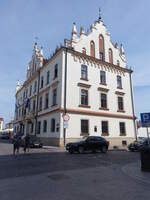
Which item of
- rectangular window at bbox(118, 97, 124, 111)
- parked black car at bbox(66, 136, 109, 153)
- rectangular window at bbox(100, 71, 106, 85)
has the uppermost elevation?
rectangular window at bbox(100, 71, 106, 85)

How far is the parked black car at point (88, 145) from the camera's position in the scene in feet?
55.8

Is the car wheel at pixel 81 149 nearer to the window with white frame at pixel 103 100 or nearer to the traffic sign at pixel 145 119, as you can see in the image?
the traffic sign at pixel 145 119

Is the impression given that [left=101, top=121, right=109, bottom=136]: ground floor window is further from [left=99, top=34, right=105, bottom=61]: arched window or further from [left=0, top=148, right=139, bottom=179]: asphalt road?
[left=0, top=148, right=139, bottom=179]: asphalt road

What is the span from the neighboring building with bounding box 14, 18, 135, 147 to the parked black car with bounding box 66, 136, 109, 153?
527 cm

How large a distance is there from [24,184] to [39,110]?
25321 millimetres

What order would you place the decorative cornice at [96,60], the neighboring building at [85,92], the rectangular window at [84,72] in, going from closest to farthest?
the neighboring building at [85,92] → the decorative cornice at [96,60] → the rectangular window at [84,72]

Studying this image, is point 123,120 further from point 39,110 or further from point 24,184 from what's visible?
point 24,184

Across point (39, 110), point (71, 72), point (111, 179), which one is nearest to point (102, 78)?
point (71, 72)

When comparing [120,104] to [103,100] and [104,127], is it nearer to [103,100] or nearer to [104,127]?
[103,100]

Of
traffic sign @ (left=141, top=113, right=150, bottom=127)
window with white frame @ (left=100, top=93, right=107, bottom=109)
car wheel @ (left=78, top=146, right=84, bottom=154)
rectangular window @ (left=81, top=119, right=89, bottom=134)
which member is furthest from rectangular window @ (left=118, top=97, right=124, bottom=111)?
traffic sign @ (left=141, top=113, right=150, bottom=127)

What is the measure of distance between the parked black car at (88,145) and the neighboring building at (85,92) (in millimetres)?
5271

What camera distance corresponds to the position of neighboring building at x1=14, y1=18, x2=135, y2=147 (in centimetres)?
2441

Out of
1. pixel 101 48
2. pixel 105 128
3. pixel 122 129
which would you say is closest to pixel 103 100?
pixel 105 128

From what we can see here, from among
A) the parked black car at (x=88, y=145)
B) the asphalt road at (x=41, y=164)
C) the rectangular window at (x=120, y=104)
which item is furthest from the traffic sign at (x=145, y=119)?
the rectangular window at (x=120, y=104)
